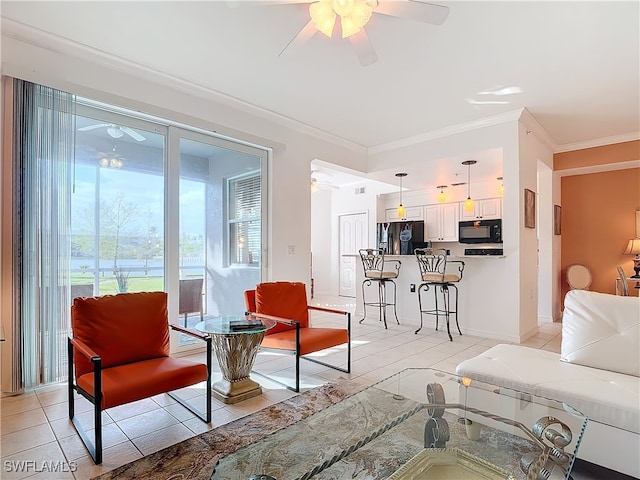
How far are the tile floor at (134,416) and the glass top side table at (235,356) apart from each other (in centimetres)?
8

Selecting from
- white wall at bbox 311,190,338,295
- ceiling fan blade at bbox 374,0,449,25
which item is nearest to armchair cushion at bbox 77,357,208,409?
ceiling fan blade at bbox 374,0,449,25

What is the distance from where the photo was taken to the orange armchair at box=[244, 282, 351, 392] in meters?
2.90

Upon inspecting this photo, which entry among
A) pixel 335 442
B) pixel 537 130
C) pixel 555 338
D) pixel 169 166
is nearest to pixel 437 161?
pixel 537 130

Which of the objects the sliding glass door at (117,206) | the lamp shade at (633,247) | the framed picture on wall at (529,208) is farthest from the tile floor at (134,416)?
the lamp shade at (633,247)

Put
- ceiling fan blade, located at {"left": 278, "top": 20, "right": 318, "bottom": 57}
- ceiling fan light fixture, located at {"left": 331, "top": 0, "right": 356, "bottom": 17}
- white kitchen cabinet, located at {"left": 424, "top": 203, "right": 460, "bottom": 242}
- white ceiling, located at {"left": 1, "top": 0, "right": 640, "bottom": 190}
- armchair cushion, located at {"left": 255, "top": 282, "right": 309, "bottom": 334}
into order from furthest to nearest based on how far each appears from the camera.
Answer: white kitchen cabinet, located at {"left": 424, "top": 203, "right": 460, "bottom": 242} < armchair cushion, located at {"left": 255, "top": 282, "right": 309, "bottom": 334} < white ceiling, located at {"left": 1, "top": 0, "right": 640, "bottom": 190} < ceiling fan blade, located at {"left": 278, "top": 20, "right": 318, "bottom": 57} < ceiling fan light fixture, located at {"left": 331, "top": 0, "right": 356, "bottom": 17}

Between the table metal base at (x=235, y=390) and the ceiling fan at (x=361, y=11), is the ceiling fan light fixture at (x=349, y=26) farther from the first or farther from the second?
the table metal base at (x=235, y=390)

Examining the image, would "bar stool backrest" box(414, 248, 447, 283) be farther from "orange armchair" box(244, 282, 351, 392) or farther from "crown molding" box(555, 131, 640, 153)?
"crown molding" box(555, 131, 640, 153)

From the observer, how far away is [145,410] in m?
2.49

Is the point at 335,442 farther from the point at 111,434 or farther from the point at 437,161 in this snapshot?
the point at 437,161

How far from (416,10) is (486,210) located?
18.7 feet

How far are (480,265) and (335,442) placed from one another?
376 centimetres

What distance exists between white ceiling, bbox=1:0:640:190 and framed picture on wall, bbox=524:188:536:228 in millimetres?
971

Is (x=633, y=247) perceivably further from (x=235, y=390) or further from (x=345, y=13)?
(x=235, y=390)

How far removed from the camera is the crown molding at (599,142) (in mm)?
4984
